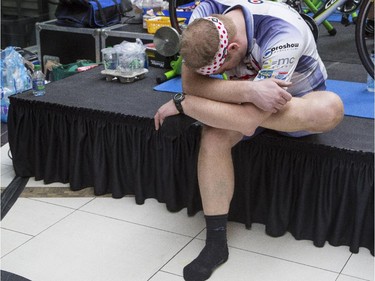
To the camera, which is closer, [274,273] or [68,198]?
[274,273]

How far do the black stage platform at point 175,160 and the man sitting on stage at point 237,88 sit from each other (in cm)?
14

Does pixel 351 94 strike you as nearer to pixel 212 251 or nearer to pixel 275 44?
pixel 275 44

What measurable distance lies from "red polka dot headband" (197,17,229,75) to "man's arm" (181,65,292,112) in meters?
0.08

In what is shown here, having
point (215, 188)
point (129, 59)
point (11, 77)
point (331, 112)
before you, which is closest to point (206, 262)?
point (215, 188)

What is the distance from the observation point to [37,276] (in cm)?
196

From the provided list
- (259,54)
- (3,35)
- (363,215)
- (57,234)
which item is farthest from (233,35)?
(3,35)

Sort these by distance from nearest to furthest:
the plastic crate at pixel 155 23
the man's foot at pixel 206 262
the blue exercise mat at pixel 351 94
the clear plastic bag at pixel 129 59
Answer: the man's foot at pixel 206 262
the blue exercise mat at pixel 351 94
the clear plastic bag at pixel 129 59
the plastic crate at pixel 155 23

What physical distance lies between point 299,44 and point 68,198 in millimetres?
1213

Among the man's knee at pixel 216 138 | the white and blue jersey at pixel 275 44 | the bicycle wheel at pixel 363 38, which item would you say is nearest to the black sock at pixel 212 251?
the man's knee at pixel 216 138

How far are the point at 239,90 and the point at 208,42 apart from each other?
0.20 meters

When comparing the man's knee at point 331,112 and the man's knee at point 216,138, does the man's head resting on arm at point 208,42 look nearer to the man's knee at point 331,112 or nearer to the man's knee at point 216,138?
the man's knee at point 216,138

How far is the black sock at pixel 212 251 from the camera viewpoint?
1962 millimetres

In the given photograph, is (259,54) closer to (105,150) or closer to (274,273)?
(274,273)

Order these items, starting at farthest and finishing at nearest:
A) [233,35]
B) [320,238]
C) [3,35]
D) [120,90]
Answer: [3,35]
[120,90]
[320,238]
[233,35]
